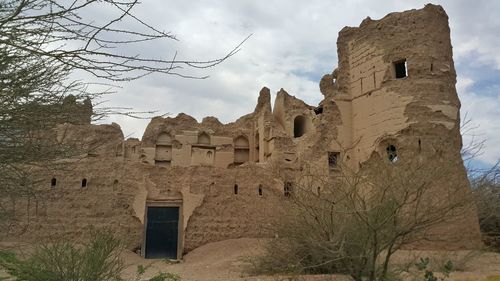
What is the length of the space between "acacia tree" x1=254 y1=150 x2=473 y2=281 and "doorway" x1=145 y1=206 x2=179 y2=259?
8543 millimetres

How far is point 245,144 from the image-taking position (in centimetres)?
2691

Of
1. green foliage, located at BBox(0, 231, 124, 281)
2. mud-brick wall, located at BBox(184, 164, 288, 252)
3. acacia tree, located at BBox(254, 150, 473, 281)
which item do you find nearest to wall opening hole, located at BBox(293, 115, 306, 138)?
mud-brick wall, located at BBox(184, 164, 288, 252)

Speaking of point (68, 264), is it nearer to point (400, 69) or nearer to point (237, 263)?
point (237, 263)

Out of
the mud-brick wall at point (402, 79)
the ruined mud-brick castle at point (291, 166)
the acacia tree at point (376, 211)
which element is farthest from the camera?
the mud-brick wall at point (402, 79)

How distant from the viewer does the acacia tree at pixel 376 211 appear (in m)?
6.22

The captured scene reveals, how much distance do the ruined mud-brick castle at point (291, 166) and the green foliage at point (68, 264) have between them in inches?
279

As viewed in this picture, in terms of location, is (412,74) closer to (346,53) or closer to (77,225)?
(346,53)

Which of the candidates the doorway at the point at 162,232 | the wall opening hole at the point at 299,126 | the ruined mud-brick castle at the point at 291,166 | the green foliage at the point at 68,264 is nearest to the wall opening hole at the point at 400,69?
the ruined mud-brick castle at the point at 291,166

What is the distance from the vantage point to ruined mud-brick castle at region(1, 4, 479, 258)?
48.1 ft

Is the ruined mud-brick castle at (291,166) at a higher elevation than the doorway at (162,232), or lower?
higher

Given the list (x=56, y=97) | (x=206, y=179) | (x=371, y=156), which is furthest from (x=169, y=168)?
(x=56, y=97)

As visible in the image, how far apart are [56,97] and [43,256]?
11.6 feet

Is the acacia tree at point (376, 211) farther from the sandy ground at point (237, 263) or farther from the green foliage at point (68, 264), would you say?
the green foliage at point (68, 264)

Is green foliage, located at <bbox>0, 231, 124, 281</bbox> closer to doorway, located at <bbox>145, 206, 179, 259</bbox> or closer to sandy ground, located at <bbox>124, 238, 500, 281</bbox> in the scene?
sandy ground, located at <bbox>124, 238, 500, 281</bbox>
